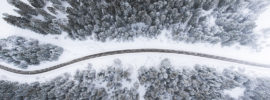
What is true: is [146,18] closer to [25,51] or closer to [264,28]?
[264,28]

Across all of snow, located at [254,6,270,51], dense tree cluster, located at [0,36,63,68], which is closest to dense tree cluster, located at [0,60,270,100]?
dense tree cluster, located at [0,36,63,68]

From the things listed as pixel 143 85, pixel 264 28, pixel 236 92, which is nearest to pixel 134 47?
pixel 143 85

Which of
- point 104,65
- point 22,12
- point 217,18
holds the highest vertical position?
point 22,12

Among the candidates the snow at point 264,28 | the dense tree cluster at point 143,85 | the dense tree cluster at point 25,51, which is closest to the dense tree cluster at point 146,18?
the snow at point 264,28

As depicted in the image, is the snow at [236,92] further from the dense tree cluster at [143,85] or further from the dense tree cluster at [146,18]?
the dense tree cluster at [146,18]

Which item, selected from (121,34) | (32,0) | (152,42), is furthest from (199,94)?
(32,0)

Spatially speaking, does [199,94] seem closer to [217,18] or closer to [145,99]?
[145,99]
